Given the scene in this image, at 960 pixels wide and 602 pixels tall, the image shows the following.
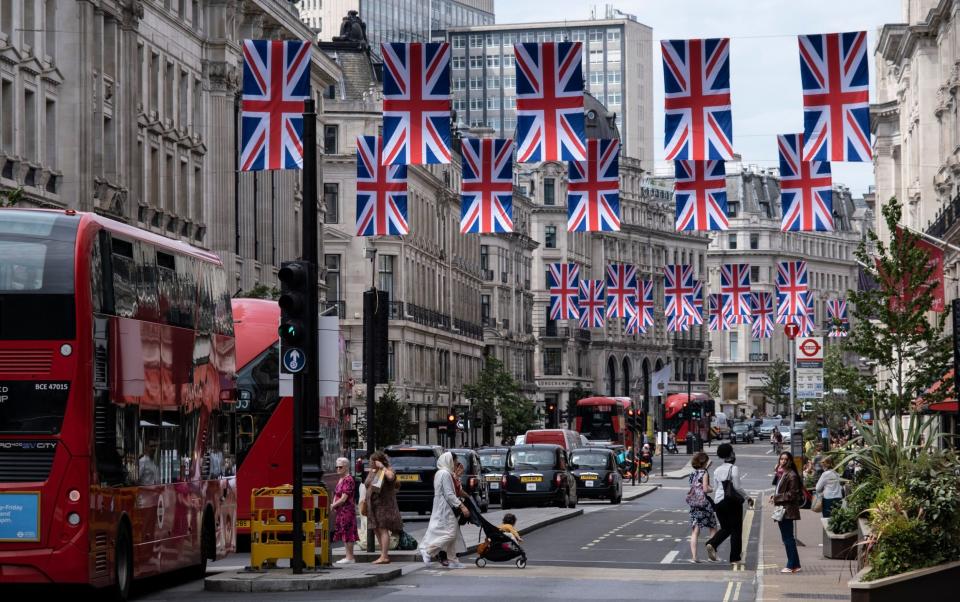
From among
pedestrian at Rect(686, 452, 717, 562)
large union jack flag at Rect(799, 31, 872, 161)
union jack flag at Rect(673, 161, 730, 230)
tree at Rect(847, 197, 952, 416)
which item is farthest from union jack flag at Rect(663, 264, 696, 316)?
pedestrian at Rect(686, 452, 717, 562)

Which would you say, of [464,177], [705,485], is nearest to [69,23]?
[464,177]

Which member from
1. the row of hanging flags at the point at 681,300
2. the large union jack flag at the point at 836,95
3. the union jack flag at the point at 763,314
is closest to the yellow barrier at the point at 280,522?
the large union jack flag at the point at 836,95

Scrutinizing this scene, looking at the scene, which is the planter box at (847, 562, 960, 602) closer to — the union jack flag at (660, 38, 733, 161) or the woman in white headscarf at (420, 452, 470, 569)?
the woman in white headscarf at (420, 452, 470, 569)

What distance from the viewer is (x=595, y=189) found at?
124 feet

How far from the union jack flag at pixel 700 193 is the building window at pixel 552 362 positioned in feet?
372

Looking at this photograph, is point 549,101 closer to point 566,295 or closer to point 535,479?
point 535,479

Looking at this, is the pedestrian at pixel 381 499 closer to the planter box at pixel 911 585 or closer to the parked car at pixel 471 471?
the planter box at pixel 911 585

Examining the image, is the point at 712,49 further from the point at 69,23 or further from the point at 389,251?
the point at 389,251

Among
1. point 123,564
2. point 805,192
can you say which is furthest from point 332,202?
point 123,564

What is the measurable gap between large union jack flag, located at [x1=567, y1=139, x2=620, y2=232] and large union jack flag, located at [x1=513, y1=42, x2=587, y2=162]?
5.70 meters

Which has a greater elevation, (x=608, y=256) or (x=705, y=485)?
(x=608, y=256)

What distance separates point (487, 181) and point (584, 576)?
534 inches

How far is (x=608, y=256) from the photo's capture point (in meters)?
160

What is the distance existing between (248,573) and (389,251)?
68.6 meters
